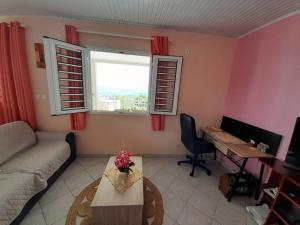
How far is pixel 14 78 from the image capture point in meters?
2.30

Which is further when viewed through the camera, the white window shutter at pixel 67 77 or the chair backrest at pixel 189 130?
the chair backrest at pixel 189 130

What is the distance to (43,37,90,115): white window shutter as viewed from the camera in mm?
2129

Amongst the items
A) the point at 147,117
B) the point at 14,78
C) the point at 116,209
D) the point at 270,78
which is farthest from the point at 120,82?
the point at 270,78

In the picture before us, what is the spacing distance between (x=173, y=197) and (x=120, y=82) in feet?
8.32

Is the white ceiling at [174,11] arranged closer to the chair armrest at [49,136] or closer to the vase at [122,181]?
the chair armrest at [49,136]

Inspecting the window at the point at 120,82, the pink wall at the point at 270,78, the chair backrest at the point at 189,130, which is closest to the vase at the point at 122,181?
the chair backrest at the point at 189,130

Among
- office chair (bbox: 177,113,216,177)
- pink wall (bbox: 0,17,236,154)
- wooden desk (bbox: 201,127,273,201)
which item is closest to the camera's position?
wooden desk (bbox: 201,127,273,201)

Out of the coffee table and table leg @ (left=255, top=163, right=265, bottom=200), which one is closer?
the coffee table

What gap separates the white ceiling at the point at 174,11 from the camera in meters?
1.71

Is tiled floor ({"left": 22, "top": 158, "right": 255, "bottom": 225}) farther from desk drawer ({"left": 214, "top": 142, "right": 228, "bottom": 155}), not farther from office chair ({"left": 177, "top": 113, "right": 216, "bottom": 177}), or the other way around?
desk drawer ({"left": 214, "top": 142, "right": 228, "bottom": 155})

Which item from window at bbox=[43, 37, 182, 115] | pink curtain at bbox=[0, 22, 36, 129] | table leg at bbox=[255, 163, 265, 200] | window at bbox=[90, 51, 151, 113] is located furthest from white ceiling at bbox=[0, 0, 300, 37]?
table leg at bbox=[255, 163, 265, 200]

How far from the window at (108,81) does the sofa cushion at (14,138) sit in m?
0.59

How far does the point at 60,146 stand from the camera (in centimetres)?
236

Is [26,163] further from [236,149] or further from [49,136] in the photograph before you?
[236,149]
